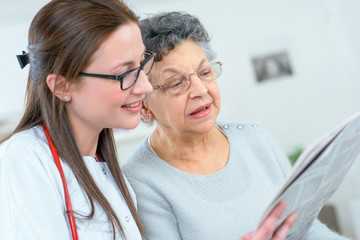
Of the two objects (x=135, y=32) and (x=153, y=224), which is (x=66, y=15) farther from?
(x=153, y=224)

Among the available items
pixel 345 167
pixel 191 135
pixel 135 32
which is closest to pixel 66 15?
pixel 135 32

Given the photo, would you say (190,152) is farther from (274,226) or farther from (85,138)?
(274,226)

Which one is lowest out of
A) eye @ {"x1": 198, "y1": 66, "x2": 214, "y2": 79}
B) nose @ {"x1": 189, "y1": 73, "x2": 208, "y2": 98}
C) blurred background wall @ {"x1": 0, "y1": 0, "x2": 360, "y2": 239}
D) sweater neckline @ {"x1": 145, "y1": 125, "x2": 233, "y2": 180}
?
blurred background wall @ {"x1": 0, "y1": 0, "x2": 360, "y2": 239}

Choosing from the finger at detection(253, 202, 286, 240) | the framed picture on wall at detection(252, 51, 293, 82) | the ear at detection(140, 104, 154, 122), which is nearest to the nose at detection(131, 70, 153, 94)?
the ear at detection(140, 104, 154, 122)

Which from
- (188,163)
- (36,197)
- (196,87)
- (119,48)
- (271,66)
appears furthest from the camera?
(271,66)

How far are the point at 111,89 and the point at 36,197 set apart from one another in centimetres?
33

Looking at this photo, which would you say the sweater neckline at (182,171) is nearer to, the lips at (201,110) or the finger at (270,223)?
the lips at (201,110)

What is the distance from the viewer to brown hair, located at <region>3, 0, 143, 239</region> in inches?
44.2

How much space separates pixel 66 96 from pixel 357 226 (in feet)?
12.3

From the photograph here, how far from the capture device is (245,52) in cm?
504

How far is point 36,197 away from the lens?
3.41 feet

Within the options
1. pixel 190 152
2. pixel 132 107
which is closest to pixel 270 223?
pixel 132 107

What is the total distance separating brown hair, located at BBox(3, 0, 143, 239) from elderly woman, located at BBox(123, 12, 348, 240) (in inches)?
10.0

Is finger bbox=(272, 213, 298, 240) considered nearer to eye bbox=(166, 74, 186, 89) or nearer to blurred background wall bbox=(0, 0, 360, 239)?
eye bbox=(166, 74, 186, 89)
